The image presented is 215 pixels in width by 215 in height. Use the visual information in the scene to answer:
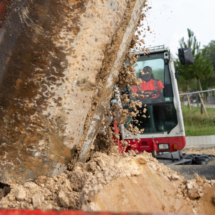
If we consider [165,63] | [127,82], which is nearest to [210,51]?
[165,63]

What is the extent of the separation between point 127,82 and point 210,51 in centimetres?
3156

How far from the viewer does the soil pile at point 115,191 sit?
124 centimetres

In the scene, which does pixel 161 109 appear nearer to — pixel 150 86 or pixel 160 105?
pixel 160 105

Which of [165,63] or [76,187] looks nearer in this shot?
[76,187]

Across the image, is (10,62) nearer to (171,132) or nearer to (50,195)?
(50,195)

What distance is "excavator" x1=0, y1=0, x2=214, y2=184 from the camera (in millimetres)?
1229

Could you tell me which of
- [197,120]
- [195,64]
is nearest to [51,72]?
[197,120]

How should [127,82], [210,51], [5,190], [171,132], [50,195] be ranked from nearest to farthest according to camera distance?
[50,195] → [5,190] → [127,82] → [171,132] → [210,51]

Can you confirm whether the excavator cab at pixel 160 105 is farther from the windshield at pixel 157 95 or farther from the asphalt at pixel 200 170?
the asphalt at pixel 200 170

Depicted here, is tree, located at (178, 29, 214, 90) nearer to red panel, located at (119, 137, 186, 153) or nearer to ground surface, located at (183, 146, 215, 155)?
ground surface, located at (183, 146, 215, 155)

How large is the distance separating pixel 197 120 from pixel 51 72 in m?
6.03

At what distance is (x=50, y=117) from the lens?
Answer: 4.31 ft

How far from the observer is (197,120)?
6.50 metres

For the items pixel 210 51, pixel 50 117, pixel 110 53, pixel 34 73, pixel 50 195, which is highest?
pixel 210 51
